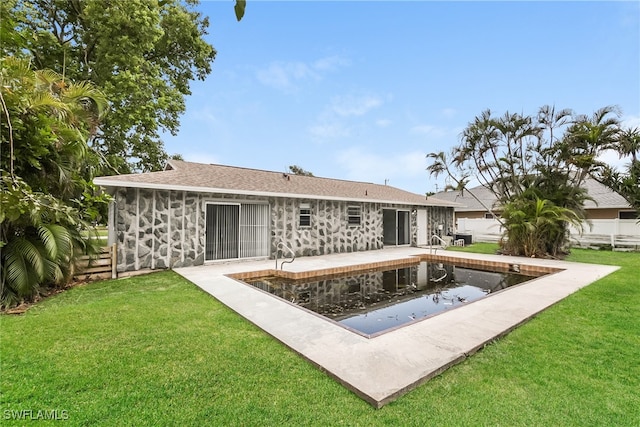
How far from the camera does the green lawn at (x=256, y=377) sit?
7.82ft

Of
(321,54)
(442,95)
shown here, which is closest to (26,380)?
(321,54)

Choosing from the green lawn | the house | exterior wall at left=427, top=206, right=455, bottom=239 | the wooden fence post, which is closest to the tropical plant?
the house

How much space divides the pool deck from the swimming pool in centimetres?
44

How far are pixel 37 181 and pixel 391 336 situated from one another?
719 centimetres

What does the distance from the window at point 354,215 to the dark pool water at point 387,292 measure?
11.9 ft

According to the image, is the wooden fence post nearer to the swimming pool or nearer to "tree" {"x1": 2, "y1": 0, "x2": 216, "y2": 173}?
the swimming pool

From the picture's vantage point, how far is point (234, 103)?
17.3m

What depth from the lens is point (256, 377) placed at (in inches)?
115

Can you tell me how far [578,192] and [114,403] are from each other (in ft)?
50.3

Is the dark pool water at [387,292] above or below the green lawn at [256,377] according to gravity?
below

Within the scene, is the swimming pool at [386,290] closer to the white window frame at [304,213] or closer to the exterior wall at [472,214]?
the white window frame at [304,213]

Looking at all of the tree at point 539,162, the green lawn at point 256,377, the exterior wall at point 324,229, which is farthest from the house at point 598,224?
the green lawn at point 256,377

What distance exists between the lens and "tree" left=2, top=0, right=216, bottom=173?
12352 millimetres

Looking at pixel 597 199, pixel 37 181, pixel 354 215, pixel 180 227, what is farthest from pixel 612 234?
pixel 37 181
